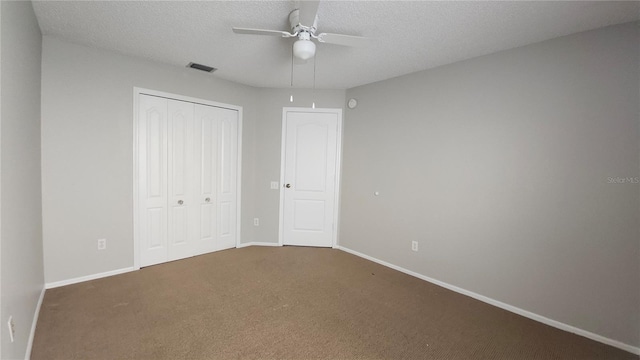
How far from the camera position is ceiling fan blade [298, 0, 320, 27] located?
5.15ft

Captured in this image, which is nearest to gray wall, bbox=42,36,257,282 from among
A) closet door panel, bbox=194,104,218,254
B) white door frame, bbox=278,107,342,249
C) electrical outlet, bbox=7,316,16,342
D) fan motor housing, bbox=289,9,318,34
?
closet door panel, bbox=194,104,218,254

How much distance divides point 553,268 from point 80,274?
14.6 ft

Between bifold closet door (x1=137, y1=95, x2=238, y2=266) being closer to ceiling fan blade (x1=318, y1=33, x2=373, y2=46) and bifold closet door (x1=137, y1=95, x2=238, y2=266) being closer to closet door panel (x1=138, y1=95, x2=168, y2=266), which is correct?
closet door panel (x1=138, y1=95, x2=168, y2=266)

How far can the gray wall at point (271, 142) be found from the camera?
3834 mm

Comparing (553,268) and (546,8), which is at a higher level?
(546,8)

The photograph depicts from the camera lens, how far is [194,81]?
3.26m

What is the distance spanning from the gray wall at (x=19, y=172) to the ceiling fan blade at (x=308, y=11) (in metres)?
1.54

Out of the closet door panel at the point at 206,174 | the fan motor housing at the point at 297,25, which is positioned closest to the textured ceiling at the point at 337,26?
the fan motor housing at the point at 297,25

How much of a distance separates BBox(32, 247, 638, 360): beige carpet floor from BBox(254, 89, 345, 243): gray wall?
44.0 inches

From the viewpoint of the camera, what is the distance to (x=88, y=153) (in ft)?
8.58

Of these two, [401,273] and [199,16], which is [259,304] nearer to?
[401,273]

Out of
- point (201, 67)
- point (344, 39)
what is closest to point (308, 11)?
point (344, 39)

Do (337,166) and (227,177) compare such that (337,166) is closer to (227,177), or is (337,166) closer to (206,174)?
(227,177)

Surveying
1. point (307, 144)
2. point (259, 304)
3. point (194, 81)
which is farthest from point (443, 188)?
point (194, 81)
